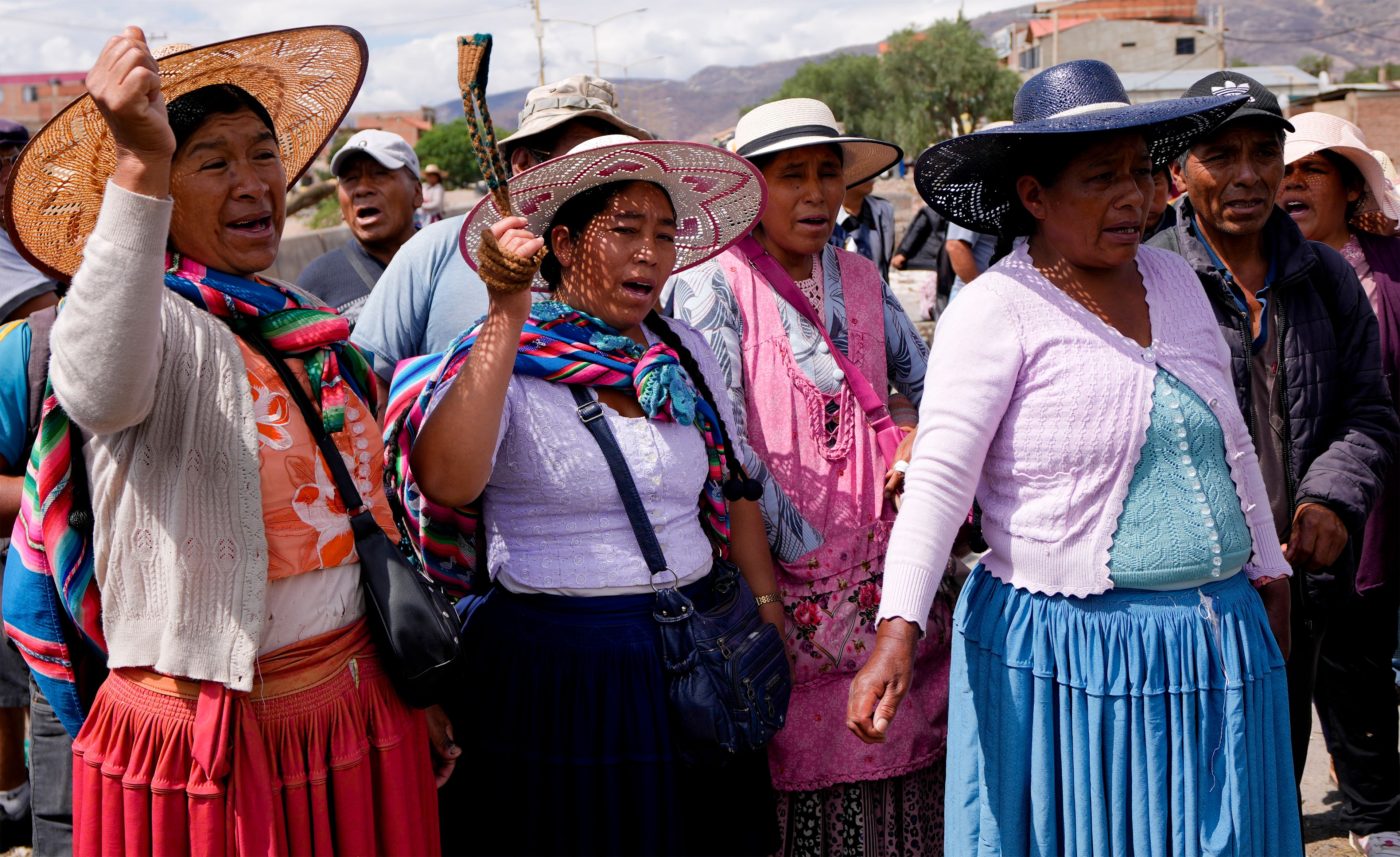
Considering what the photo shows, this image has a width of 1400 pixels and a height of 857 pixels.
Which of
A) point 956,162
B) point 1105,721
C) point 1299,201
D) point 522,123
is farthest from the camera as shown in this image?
point 522,123

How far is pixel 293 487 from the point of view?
6.37ft

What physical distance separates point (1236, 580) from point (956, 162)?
3.67 ft

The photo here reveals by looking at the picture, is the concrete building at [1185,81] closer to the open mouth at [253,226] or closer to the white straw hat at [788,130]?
the white straw hat at [788,130]

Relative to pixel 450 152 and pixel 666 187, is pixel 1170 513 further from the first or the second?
pixel 450 152

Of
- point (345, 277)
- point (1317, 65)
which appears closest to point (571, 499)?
point (345, 277)

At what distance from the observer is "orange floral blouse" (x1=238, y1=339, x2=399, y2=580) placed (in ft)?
6.25

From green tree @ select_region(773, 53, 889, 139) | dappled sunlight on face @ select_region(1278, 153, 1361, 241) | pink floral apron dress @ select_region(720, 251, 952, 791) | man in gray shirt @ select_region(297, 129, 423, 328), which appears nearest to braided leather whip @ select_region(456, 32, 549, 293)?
pink floral apron dress @ select_region(720, 251, 952, 791)

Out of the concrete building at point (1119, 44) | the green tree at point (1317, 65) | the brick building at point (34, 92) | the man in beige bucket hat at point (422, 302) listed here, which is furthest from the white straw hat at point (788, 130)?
the brick building at point (34, 92)

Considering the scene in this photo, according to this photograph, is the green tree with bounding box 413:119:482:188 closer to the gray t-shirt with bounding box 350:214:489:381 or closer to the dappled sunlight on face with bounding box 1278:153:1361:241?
the gray t-shirt with bounding box 350:214:489:381

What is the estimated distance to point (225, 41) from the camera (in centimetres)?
198

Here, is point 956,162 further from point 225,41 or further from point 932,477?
point 225,41

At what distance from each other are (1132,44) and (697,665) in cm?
7208

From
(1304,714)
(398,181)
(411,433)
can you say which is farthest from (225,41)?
(1304,714)

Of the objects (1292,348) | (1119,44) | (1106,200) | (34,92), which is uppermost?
(34,92)
